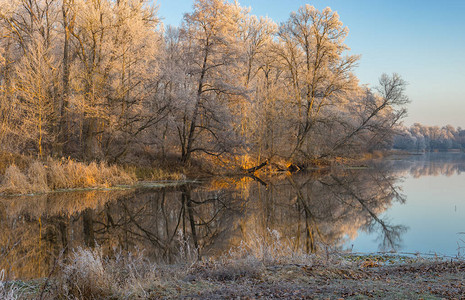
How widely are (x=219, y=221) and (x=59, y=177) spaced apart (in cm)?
786

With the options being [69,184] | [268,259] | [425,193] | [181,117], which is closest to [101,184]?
[69,184]

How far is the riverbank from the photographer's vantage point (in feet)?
13.6

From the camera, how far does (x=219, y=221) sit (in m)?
10.8

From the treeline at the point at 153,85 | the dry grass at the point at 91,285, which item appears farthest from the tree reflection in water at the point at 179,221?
the treeline at the point at 153,85

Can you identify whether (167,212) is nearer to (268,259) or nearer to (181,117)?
(268,259)

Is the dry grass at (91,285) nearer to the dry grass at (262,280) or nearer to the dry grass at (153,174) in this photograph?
the dry grass at (262,280)

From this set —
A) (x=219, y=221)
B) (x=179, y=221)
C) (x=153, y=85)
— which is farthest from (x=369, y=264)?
(x=153, y=85)

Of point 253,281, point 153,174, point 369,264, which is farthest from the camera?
point 153,174

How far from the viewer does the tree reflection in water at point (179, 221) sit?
24.7 ft

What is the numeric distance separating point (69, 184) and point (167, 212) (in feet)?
18.5

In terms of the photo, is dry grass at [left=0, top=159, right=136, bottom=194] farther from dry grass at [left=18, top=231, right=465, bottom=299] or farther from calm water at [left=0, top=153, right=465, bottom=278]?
dry grass at [left=18, top=231, right=465, bottom=299]

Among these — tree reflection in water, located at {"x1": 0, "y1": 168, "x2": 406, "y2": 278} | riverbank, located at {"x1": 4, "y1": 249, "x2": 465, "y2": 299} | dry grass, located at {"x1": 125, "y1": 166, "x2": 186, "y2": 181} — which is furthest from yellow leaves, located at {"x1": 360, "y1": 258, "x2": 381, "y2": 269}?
dry grass, located at {"x1": 125, "y1": 166, "x2": 186, "y2": 181}

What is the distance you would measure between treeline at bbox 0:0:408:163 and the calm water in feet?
14.7

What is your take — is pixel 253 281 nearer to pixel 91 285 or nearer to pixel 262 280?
pixel 262 280
